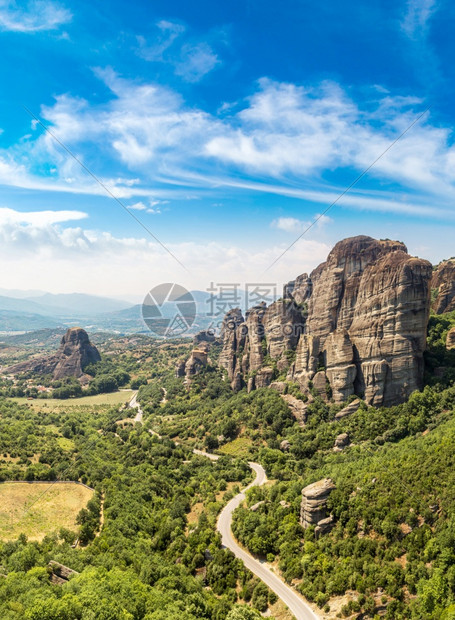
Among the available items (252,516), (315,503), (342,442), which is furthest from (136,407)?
(315,503)

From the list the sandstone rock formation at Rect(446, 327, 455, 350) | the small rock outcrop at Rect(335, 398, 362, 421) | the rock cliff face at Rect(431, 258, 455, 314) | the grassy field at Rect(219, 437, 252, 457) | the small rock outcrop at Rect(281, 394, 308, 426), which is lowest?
the grassy field at Rect(219, 437, 252, 457)

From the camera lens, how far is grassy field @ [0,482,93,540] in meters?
36.8

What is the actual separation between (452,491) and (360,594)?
1186cm

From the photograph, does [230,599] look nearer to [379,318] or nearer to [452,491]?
[452,491]

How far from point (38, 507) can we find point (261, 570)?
1008 inches

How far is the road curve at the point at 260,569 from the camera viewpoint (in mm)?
31377

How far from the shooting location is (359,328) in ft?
192

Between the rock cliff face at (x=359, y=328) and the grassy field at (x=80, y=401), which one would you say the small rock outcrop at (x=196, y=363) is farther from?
the rock cliff face at (x=359, y=328)

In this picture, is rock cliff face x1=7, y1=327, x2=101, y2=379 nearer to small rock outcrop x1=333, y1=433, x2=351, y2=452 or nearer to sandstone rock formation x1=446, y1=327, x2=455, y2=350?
small rock outcrop x1=333, y1=433, x2=351, y2=452

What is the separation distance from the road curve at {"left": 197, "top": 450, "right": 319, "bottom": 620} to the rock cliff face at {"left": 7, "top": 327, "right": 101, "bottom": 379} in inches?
3984

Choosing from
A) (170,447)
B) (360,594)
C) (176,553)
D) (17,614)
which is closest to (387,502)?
(360,594)

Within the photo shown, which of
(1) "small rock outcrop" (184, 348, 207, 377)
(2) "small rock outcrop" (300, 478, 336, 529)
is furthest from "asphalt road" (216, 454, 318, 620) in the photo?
(1) "small rock outcrop" (184, 348, 207, 377)

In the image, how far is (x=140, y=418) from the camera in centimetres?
9188

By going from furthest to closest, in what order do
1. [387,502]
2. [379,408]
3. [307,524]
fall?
[379,408] < [307,524] < [387,502]
